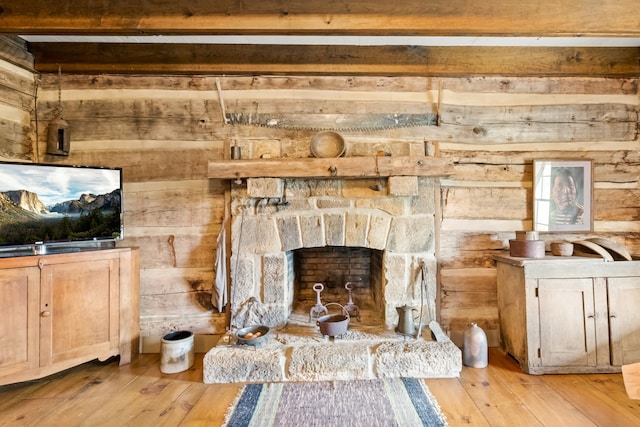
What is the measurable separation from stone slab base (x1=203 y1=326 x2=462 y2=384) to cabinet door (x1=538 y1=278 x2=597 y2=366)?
0.67 meters

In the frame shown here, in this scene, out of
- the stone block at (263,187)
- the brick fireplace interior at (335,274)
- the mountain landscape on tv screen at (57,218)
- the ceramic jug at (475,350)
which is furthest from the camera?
the brick fireplace interior at (335,274)

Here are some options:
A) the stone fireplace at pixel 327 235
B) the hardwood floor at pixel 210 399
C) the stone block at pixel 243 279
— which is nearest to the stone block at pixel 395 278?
the stone fireplace at pixel 327 235

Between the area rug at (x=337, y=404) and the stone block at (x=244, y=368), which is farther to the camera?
the stone block at (x=244, y=368)

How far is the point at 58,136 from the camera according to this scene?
2.54m

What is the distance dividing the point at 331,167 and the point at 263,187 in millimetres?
524

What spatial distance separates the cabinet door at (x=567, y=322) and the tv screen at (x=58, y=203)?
313cm

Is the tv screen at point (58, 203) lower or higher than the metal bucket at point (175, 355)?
higher

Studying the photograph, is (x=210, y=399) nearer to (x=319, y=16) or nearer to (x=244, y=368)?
(x=244, y=368)

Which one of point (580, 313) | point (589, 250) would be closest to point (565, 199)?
point (589, 250)

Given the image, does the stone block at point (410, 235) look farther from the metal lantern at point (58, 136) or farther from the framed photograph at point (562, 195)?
the metal lantern at point (58, 136)

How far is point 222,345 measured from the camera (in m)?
2.28

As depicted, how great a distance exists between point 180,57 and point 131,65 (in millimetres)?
403

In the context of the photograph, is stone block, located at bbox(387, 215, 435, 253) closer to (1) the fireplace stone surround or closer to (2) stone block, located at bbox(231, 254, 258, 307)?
(1) the fireplace stone surround

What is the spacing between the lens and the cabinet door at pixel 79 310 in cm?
211
